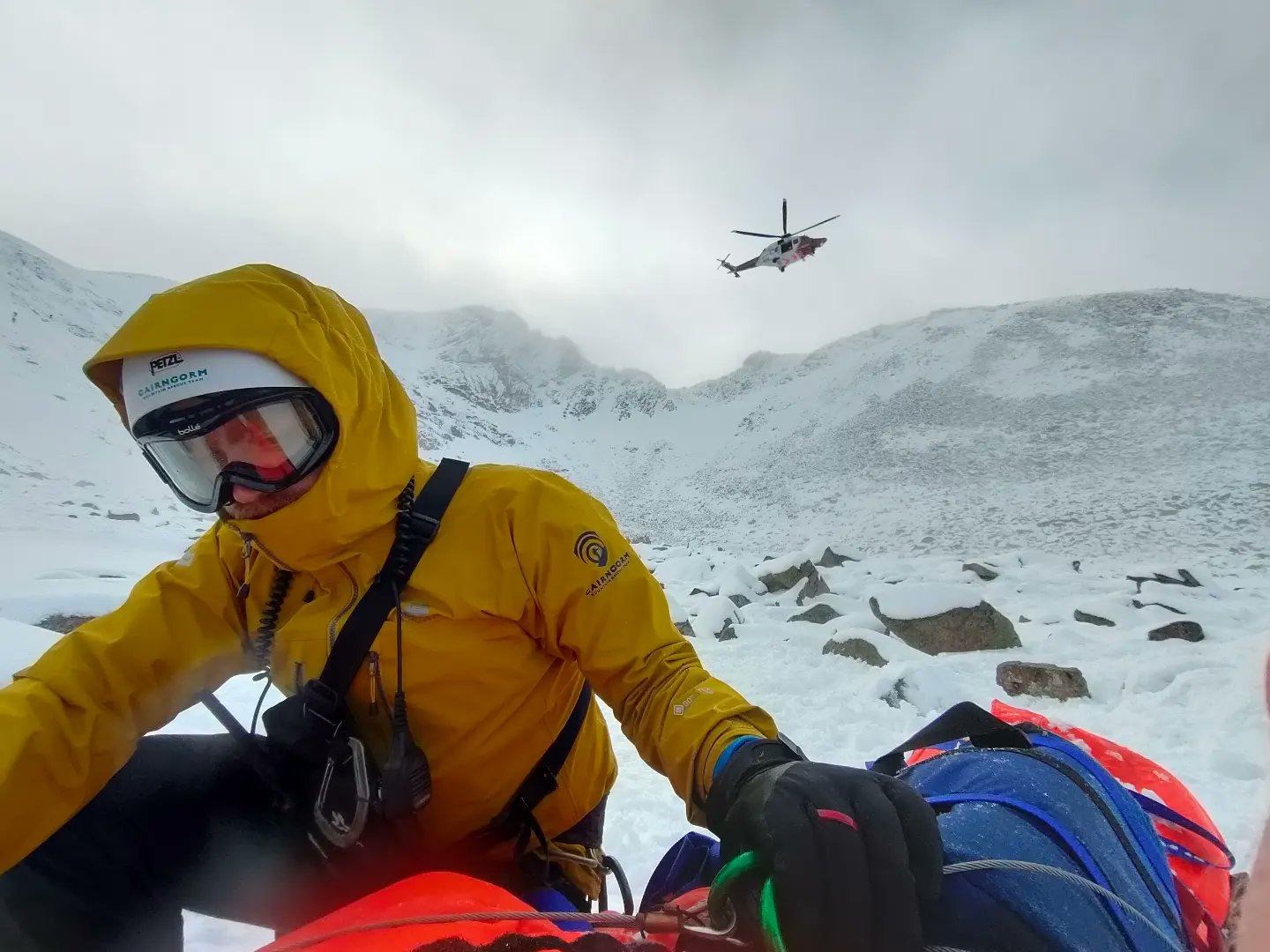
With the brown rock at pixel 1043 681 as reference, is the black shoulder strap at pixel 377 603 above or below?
above

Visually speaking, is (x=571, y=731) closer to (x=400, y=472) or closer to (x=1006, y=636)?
(x=400, y=472)

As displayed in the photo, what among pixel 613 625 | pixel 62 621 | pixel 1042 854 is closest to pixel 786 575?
pixel 62 621

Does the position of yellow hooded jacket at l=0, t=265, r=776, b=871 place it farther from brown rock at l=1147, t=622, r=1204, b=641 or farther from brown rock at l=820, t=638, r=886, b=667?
brown rock at l=1147, t=622, r=1204, b=641

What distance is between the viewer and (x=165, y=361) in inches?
61.1

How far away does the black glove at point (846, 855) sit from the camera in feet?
3.25

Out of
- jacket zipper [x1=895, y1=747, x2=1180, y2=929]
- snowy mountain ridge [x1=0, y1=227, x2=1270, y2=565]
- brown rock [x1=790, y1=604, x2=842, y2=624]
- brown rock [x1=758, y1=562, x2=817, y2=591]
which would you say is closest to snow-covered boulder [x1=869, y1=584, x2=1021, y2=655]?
brown rock [x1=790, y1=604, x2=842, y2=624]

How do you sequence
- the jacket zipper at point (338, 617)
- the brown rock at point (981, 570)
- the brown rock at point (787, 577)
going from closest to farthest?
the jacket zipper at point (338, 617), the brown rock at point (787, 577), the brown rock at point (981, 570)

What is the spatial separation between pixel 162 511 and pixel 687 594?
18314mm

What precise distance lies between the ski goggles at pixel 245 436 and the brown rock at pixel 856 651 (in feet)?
24.0

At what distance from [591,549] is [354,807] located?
87 centimetres

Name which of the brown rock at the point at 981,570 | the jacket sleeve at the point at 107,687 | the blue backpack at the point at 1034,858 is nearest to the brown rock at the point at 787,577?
the brown rock at the point at 981,570

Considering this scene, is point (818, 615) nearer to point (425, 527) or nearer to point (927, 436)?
point (425, 527)

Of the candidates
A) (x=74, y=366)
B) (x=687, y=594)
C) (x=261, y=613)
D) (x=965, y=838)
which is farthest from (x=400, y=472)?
(x=74, y=366)

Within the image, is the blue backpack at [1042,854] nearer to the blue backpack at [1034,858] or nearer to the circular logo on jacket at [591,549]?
the blue backpack at [1034,858]
